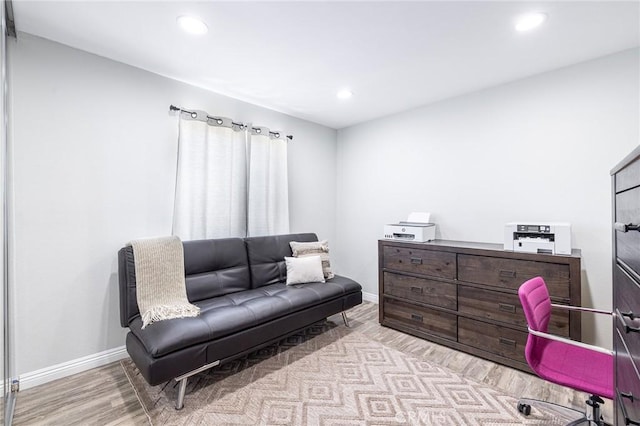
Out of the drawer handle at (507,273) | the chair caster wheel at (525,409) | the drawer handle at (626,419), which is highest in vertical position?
the drawer handle at (507,273)

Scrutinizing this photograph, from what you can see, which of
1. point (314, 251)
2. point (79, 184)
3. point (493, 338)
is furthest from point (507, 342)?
point (79, 184)

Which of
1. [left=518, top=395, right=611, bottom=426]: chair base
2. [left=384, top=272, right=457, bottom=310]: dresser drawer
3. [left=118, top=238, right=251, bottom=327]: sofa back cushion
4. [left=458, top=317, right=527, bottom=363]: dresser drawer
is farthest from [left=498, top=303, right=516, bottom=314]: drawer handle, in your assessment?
[left=118, top=238, right=251, bottom=327]: sofa back cushion

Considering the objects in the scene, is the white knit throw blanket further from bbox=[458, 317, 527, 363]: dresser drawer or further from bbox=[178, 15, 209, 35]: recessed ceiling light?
bbox=[458, 317, 527, 363]: dresser drawer

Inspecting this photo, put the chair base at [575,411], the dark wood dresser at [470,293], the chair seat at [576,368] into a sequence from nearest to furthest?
1. the chair seat at [576,368]
2. the chair base at [575,411]
3. the dark wood dresser at [470,293]

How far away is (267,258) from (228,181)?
3.04 feet

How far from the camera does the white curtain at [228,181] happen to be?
8.90 ft

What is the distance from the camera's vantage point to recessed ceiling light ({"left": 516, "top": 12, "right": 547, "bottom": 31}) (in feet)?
5.94

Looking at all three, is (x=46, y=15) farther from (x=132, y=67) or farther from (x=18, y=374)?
(x=18, y=374)

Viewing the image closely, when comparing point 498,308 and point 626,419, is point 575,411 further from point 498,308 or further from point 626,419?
point 626,419

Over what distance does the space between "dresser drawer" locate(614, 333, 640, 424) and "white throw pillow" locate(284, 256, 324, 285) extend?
224 cm

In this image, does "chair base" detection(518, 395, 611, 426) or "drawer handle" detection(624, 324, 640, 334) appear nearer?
"drawer handle" detection(624, 324, 640, 334)

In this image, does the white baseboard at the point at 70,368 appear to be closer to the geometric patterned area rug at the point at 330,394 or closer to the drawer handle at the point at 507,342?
the geometric patterned area rug at the point at 330,394

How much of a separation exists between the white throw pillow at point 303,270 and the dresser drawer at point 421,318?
32.8 inches

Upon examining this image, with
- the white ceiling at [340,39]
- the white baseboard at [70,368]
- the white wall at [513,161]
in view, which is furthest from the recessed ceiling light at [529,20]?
the white baseboard at [70,368]
